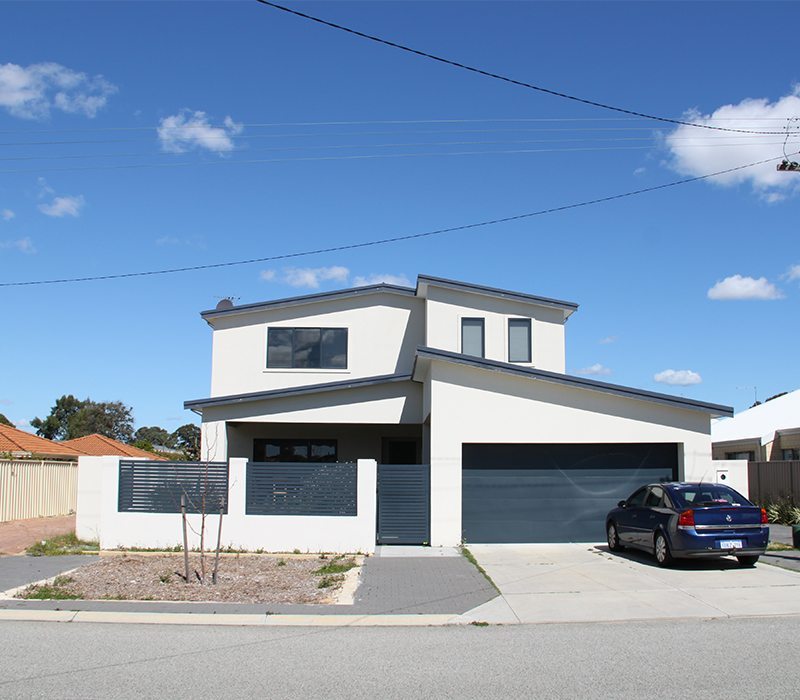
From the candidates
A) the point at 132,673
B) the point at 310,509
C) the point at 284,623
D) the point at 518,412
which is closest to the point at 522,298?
the point at 518,412

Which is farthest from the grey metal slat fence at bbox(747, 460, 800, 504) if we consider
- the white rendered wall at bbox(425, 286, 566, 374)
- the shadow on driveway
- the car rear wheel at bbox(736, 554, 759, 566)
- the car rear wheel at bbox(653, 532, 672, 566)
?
the car rear wheel at bbox(653, 532, 672, 566)

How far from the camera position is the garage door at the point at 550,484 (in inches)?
720

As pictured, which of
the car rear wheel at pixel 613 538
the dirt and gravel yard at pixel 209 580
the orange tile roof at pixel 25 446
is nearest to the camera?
the dirt and gravel yard at pixel 209 580

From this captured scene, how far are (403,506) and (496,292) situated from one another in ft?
29.9

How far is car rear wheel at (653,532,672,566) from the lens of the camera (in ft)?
47.7

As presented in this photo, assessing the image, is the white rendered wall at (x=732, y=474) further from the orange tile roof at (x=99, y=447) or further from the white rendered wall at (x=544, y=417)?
the orange tile roof at (x=99, y=447)

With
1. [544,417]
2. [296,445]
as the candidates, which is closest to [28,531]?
[296,445]

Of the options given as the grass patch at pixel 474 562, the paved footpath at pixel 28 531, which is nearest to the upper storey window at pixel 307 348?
the paved footpath at pixel 28 531

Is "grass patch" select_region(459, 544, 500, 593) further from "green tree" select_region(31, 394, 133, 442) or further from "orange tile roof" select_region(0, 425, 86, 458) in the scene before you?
"green tree" select_region(31, 394, 133, 442)

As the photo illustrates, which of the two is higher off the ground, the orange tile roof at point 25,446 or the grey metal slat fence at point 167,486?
the orange tile roof at point 25,446

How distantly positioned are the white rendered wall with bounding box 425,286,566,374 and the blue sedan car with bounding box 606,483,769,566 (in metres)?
9.88

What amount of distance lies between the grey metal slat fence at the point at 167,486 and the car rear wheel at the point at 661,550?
8.56 metres

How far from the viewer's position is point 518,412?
1847cm

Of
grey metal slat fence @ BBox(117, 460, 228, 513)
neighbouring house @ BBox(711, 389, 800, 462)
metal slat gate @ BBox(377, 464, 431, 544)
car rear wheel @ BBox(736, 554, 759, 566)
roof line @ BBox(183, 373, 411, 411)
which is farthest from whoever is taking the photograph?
neighbouring house @ BBox(711, 389, 800, 462)
